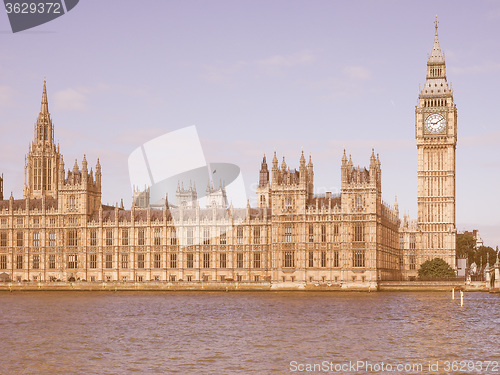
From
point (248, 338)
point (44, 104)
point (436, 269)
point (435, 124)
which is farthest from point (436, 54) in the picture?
point (248, 338)

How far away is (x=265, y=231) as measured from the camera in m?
152

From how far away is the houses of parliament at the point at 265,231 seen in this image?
144 metres

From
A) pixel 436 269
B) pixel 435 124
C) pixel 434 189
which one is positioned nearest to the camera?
pixel 436 269

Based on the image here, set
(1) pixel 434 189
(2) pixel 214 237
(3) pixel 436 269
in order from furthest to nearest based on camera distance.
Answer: (1) pixel 434 189 < (3) pixel 436 269 < (2) pixel 214 237

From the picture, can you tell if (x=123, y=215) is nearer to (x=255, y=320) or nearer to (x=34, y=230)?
(x=34, y=230)

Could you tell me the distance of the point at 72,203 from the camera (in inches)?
6393

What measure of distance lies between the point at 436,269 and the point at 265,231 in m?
31.7

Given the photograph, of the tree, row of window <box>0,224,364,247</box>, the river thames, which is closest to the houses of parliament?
row of window <box>0,224,364,247</box>

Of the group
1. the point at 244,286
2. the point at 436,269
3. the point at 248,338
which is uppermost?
the point at 436,269

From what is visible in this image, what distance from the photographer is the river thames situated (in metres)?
51.5

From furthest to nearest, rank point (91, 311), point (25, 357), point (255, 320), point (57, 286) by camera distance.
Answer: point (57, 286)
point (91, 311)
point (255, 320)
point (25, 357)

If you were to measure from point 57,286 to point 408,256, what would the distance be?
67.6 m

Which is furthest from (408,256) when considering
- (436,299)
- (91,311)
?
(91,311)

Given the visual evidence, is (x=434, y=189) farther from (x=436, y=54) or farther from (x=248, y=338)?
(x=248, y=338)
